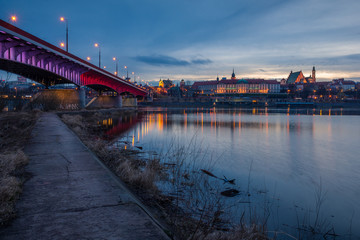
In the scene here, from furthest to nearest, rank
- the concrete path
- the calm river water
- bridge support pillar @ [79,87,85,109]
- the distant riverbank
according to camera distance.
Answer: the distant riverbank
bridge support pillar @ [79,87,85,109]
the calm river water
the concrete path

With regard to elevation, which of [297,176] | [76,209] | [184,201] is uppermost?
[76,209]

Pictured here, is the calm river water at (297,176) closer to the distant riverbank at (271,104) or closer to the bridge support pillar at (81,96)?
the bridge support pillar at (81,96)

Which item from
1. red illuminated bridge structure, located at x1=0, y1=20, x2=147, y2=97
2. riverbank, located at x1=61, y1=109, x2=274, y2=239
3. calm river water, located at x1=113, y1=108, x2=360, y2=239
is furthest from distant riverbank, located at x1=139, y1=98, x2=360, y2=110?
riverbank, located at x1=61, y1=109, x2=274, y2=239

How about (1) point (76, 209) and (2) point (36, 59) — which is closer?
(1) point (76, 209)

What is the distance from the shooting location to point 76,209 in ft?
16.7

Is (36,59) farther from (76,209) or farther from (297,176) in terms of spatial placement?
(76,209)

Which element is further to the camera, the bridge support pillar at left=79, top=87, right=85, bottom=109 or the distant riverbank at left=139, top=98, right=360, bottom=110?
the distant riverbank at left=139, top=98, right=360, bottom=110

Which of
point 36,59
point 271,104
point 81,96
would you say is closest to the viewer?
point 36,59

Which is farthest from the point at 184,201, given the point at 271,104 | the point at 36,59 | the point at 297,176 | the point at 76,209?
the point at 271,104

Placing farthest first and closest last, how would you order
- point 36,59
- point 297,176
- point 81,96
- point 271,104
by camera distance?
point 271,104
point 81,96
point 36,59
point 297,176

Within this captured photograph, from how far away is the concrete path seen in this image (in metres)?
4.14

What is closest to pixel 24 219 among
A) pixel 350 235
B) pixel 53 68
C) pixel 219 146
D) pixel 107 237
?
pixel 107 237

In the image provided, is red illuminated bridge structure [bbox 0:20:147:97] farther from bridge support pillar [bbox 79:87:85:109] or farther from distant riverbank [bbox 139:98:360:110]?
distant riverbank [bbox 139:98:360:110]

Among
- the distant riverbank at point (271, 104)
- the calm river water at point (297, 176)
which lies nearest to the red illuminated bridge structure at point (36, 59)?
the calm river water at point (297, 176)
